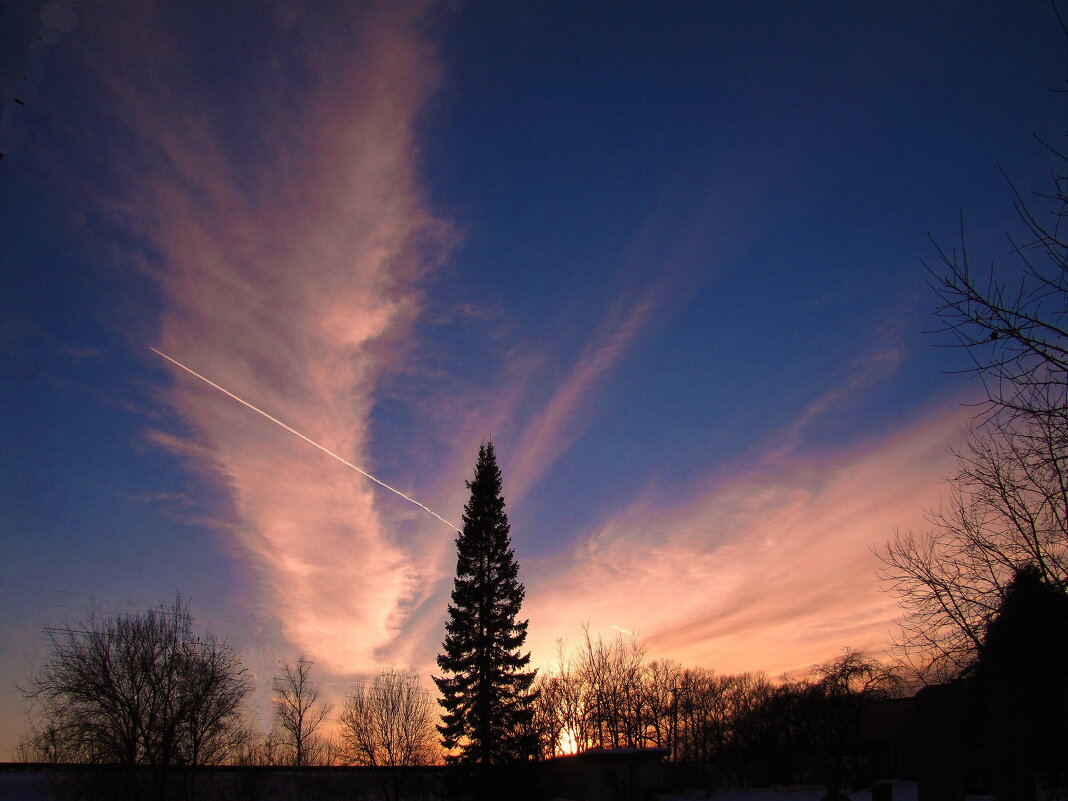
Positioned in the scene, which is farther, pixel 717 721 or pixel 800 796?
pixel 717 721

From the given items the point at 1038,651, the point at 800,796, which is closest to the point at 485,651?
the point at 800,796

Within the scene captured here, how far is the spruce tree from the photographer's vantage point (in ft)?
125

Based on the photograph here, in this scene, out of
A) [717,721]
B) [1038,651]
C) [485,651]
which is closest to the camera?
[1038,651]

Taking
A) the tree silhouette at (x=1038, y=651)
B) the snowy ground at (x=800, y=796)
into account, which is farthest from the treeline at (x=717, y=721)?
the tree silhouette at (x=1038, y=651)

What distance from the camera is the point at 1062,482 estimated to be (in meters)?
5.86

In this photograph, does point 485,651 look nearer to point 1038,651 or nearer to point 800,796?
point 800,796

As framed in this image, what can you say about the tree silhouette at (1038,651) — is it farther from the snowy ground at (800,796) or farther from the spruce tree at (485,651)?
the spruce tree at (485,651)

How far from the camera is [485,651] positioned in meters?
40.2

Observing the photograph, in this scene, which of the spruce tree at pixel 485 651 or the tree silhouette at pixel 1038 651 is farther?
the spruce tree at pixel 485 651

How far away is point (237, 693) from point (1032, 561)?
3835cm

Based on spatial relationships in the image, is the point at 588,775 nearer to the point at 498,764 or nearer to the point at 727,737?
the point at 498,764

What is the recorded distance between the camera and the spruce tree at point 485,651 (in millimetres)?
38219

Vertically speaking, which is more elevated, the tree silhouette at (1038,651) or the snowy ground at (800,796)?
the tree silhouette at (1038,651)

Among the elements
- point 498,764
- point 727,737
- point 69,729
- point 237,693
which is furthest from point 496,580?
point 727,737
